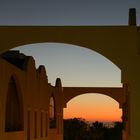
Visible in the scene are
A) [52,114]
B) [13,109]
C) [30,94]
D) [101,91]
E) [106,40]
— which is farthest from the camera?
[101,91]

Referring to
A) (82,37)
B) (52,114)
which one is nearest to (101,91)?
(52,114)

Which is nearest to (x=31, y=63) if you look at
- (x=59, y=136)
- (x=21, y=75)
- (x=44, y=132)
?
(x=21, y=75)

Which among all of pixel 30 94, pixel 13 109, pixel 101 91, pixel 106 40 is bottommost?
pixel 13 109

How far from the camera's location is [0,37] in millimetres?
13922

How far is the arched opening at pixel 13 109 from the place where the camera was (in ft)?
69.5

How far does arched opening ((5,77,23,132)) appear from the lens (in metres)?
21.2

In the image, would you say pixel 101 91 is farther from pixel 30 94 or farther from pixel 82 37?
pixel 82 37

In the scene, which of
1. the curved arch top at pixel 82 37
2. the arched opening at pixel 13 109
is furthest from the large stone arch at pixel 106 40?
the arched opening at pixel 13 109

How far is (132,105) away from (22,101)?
9.15 m

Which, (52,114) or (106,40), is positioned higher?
→ (106,40)

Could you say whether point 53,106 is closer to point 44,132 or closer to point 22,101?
point 44,132

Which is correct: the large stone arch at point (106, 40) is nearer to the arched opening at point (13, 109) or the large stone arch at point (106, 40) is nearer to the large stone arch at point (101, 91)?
the arched opening at point (13, 109)

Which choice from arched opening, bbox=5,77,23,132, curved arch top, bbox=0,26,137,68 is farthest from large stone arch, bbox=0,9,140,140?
arched opening, bbox=5,77,23,132

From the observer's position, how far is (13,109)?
21.9 m
